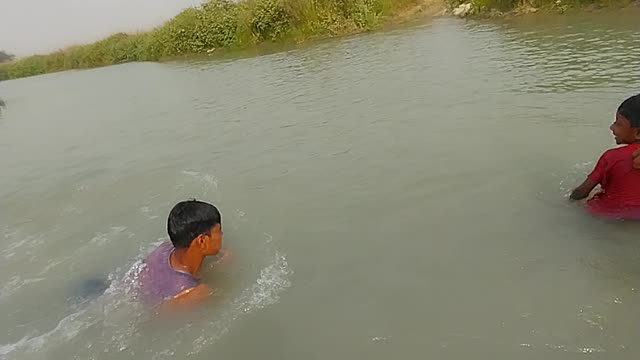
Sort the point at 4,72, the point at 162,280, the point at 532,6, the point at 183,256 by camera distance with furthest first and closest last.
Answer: the point at 4,72, the point at 532,6, the point at 162,280, the point at 183,256

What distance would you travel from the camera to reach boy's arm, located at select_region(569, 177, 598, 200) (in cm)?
422

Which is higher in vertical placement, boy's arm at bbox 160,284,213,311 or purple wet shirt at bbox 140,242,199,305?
purple wet shirt at bbox 140,242,199,305

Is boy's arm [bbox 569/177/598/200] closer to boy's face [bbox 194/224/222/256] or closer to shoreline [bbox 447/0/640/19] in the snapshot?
boy's face [bbox 194/224/222/256]

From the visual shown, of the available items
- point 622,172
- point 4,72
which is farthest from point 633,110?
point 4,72

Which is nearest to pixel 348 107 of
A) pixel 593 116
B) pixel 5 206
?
pixel 593 116

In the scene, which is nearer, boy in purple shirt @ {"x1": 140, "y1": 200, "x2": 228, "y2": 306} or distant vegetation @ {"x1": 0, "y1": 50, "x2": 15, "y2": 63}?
boy in purple shirt @ {"x1": 140, "y1": 200, "x2": 228, "y2": 306}

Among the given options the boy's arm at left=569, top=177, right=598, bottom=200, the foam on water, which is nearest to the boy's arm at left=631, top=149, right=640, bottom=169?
the boy's arm at left=569, top=177, right=598, bottom=200

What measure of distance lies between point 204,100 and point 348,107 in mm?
4132

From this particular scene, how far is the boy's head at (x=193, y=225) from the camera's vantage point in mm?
3555

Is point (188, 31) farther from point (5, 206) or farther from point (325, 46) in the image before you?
point (5, 206)

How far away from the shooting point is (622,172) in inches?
155

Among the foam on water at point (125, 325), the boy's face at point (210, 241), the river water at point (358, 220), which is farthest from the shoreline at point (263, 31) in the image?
the boy's face at point (210, 241)

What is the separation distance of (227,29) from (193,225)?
23.5 m

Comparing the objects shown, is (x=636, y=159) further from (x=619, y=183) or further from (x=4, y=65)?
(x=4, y=65)
